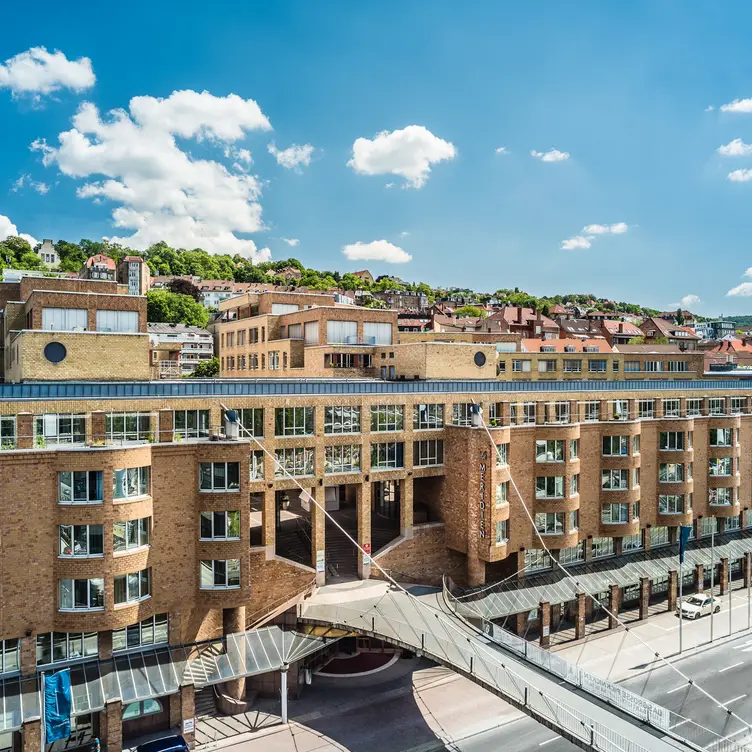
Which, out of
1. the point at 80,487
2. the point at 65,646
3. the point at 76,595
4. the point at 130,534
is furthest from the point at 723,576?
the point at 80,487

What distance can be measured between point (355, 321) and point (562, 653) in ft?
114

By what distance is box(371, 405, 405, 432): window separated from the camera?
41906mm

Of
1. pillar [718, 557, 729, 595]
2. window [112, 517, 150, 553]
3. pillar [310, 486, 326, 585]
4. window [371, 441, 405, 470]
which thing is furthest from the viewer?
pillar [718, 557, 729, 595]

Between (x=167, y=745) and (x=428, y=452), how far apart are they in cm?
2431

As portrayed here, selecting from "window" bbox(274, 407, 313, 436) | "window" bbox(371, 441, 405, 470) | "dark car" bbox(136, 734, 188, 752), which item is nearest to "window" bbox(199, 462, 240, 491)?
"window" bbox(274, 407, 313, 436)

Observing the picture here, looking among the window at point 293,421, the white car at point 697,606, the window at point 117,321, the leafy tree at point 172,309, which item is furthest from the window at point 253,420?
the leafy tree at point 172,309

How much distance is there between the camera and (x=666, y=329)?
12469 centimetres

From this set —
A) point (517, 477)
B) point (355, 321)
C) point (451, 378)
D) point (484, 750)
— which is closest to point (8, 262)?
point (355, 321)

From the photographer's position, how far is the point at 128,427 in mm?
33812

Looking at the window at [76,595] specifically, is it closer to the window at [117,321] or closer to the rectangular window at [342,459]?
the rectangular window at [342,459]

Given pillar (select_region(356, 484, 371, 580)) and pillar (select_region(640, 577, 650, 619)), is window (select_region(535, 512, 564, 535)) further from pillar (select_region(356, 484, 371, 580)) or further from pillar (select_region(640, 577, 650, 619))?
pillar (select_region(356, 484, 371, 580))

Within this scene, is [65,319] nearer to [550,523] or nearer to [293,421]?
[293,421]

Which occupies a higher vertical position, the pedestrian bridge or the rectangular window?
the rectangular window

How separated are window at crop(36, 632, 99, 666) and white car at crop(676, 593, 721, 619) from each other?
42621 mm
